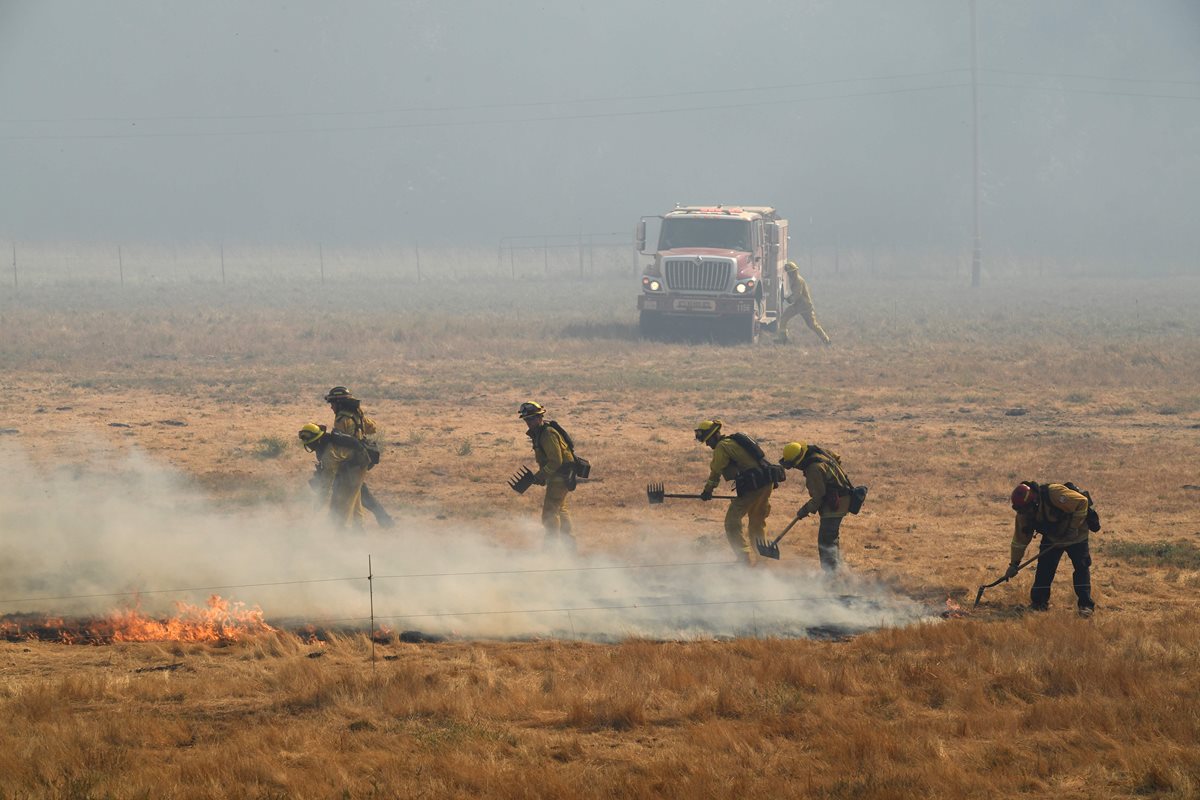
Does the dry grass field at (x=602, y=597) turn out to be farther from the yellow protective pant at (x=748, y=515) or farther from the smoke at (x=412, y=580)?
the yellow protective pant at (x=748, y=515)

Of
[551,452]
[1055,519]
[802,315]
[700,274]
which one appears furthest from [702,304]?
[1055,519]

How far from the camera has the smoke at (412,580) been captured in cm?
1091

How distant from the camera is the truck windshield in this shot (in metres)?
32.2

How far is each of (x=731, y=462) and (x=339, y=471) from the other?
392cm

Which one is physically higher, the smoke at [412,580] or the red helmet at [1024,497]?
the red helmet at [1024,497]

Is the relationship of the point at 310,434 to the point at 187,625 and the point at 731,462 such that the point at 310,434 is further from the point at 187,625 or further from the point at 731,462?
the point at 731,462

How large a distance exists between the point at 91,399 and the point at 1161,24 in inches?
5485

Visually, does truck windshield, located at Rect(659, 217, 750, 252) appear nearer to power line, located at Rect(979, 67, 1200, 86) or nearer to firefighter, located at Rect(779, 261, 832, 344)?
firefighter, located at Rect(779, 261, 832, 344)

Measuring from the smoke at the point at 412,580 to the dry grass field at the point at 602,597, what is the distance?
45 millimetres

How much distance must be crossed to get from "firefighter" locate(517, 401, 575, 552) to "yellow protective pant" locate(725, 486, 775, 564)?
1.63 metres

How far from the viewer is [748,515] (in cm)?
1190

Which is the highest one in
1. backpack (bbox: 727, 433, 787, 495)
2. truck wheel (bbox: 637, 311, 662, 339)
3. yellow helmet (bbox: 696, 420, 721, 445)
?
truck wheel (bbox: 637, 311, 662, 339)

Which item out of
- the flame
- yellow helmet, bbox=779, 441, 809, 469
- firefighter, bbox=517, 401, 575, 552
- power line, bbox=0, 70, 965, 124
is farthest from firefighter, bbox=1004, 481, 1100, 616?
power line, bbox=0, 70, 965, 124

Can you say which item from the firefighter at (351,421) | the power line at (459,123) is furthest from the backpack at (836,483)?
the power line at (459,123)
